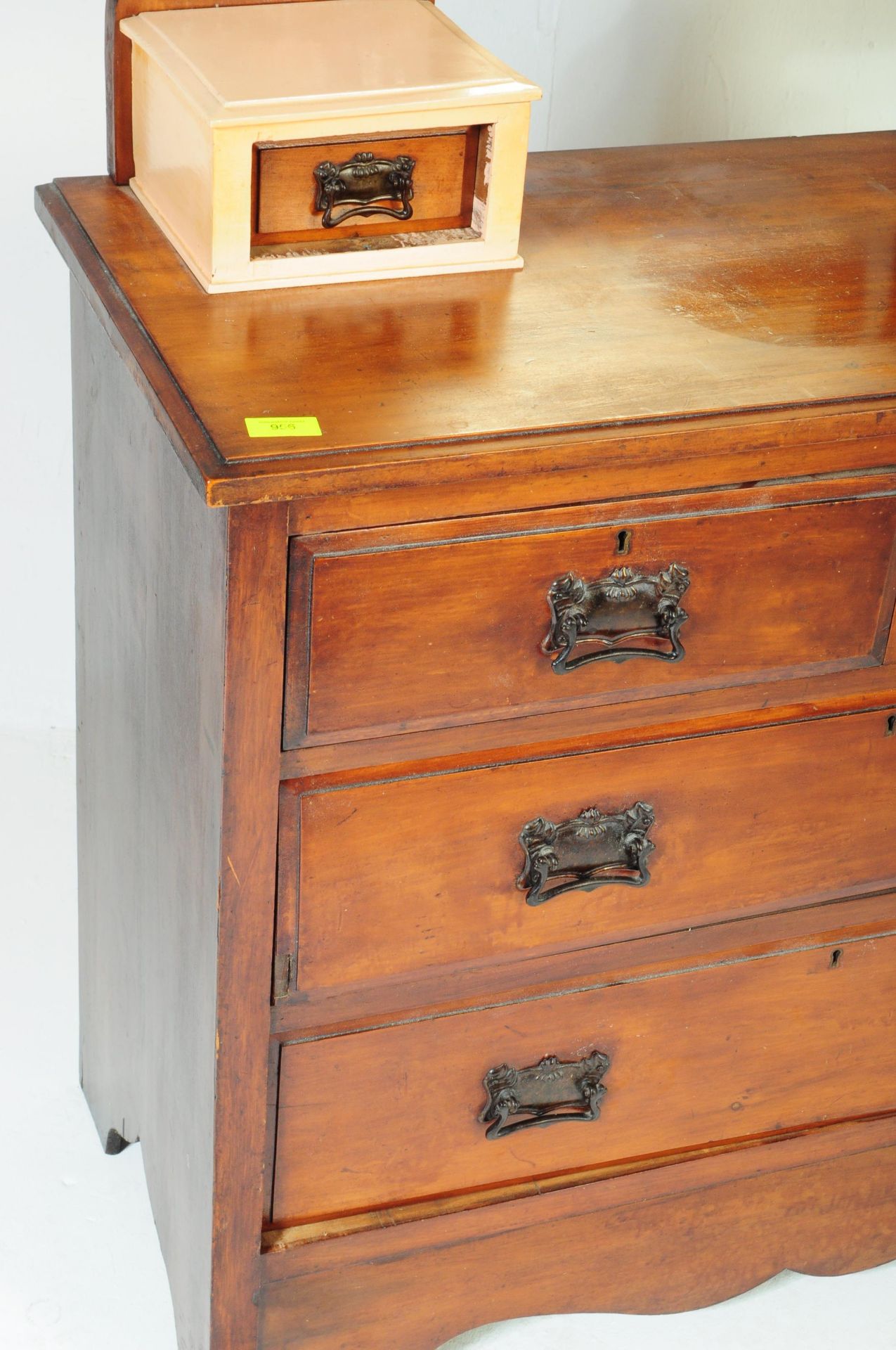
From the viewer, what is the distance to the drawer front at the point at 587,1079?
59.9 inches

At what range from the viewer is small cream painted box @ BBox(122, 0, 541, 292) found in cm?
139

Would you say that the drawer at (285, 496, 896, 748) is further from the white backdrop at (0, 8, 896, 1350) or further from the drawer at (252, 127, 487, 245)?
the white backdrop at (0, 8, 896, 1350)

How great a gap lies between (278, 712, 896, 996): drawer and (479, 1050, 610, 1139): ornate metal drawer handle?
131 millimetres

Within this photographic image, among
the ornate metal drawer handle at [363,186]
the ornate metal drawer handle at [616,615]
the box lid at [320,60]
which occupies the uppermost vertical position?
the box lid at [320,60]

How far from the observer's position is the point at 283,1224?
1550 millimetres

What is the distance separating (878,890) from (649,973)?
0.80 ft

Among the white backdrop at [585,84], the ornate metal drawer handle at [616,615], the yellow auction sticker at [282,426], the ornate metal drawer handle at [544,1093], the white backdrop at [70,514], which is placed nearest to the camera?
the yellow auction sticker at [282,426]

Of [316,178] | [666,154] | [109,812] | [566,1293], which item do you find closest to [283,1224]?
[566,1293]

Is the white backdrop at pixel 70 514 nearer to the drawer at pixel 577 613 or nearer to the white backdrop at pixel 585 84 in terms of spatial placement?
the white backdrop at pixel 585 84

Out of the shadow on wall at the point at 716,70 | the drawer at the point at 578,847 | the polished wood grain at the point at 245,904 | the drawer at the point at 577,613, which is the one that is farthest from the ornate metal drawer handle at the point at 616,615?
the shadow on wall at the point at 716,70

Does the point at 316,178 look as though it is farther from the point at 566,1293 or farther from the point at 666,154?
the point at 566,1293

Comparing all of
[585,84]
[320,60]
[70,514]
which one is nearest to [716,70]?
[585,84]

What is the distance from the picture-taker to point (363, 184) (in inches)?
57.3

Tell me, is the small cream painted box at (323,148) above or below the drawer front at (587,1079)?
above
